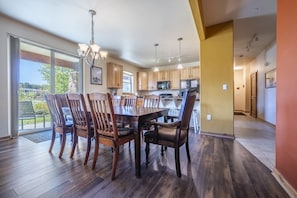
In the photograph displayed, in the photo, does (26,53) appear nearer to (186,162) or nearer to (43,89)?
(43,89)

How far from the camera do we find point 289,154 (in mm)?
1387

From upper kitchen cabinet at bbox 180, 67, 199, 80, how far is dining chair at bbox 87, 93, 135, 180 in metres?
4.96

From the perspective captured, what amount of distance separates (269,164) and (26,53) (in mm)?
5313

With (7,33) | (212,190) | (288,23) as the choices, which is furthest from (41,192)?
(7,33)

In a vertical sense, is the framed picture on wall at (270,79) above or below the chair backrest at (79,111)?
above

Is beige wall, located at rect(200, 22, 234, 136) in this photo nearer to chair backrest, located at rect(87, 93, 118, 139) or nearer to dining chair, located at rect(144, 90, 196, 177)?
dining chair, located at rect(144, 90, 196, 177)

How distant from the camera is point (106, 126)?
1725 millimetres

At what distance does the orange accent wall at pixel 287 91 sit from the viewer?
1.32 meters

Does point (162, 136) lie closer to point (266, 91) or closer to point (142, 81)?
point (266, 91)

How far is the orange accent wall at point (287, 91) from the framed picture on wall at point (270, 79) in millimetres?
3477

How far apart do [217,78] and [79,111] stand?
3034 millimetres

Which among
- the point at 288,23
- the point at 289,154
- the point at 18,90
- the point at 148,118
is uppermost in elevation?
the point at 288,23

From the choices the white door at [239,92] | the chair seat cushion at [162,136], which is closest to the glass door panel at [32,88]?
the chair seat cushion at [162,136]

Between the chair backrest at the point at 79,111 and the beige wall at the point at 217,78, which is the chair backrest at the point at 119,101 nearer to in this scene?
the chair backrest at the point at 79,111
